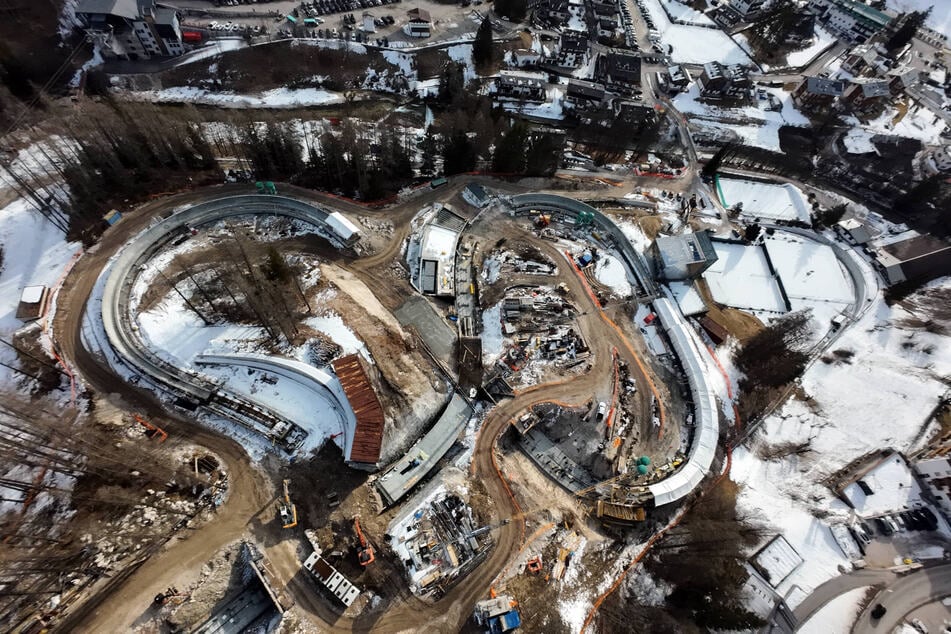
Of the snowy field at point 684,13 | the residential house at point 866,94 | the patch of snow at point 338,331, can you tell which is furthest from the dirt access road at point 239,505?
the snowy field at point 684,13

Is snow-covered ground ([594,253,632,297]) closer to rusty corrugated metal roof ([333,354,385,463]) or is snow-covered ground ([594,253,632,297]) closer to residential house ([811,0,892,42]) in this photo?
rusty corrugated metal roof ([333,354,385,463])

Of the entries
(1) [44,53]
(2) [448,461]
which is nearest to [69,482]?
(2) [448,461]

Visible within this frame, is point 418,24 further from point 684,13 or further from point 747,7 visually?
point 747,7

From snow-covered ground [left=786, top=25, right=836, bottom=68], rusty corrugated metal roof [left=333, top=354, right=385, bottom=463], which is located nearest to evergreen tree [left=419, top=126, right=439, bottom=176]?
rusty corrugated metal roof [left=333, top=354, right=385, bottom=463]

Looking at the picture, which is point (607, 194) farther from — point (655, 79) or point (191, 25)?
point (191, 25)

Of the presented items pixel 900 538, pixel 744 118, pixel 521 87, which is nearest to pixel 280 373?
pixel 900 538

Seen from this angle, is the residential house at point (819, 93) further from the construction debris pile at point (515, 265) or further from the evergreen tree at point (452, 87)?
the construction debris pile at point (515, 265)
